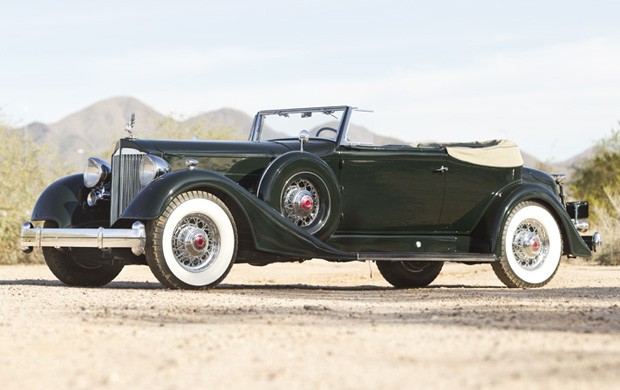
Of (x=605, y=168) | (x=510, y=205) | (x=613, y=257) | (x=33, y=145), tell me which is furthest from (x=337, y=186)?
(x=605, y=168)

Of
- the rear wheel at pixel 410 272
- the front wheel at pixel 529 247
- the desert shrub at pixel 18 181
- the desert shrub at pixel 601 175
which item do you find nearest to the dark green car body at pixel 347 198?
the front wheel at pixel 529 247

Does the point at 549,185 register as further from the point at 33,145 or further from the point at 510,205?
the point at 33,145

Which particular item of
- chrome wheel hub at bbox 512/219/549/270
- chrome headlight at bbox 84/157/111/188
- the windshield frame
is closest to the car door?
the windshield frame

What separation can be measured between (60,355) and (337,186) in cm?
545

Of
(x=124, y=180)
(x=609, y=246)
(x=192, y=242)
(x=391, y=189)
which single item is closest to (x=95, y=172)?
(x=124, y=180)

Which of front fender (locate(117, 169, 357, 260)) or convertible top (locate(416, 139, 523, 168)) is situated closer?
front fender (locate(117, 169, 357, 260))

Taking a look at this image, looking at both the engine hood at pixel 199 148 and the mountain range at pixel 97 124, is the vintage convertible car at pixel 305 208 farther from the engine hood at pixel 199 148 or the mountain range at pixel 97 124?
the mountain range at pixel 97 124

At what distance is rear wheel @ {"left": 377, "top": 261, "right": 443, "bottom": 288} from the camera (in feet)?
42.4

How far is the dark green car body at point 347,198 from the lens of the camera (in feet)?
34.1

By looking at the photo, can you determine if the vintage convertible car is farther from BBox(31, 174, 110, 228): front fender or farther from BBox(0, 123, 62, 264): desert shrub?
BBox(0, 123, 62, 264): desert shrub

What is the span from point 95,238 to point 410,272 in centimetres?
426

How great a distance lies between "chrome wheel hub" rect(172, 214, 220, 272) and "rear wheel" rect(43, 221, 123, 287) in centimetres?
154

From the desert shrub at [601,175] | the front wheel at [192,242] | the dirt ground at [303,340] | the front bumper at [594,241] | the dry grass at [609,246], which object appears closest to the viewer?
the dirt ground at [303,340]

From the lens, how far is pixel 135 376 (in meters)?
5.07
